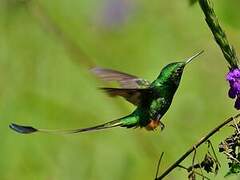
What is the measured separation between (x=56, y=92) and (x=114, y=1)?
2.83 ft

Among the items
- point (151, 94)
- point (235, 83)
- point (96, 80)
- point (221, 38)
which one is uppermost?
point (221, 38)

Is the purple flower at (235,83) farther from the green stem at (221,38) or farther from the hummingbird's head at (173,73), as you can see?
the hummingbird's head at (173,73)

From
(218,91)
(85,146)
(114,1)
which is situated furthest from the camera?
(114,1)

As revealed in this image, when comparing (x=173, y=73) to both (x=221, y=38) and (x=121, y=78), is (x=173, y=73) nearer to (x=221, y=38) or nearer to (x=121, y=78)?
(x=121, y=78)

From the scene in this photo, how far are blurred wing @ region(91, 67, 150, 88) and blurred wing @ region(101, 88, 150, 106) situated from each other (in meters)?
0.05

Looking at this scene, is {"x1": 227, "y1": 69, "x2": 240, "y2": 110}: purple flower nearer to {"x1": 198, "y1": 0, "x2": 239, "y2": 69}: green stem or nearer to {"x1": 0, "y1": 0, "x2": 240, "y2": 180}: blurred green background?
{"x1": 198, "y1": 0, "x2": 239, "y2": 69}: green stem

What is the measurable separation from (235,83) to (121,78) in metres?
0.64

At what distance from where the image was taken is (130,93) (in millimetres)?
2385

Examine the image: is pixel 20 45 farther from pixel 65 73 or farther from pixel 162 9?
pixel 162 9

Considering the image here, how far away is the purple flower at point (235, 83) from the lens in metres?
1.90

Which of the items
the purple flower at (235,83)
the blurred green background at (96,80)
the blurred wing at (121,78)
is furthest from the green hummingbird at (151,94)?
the blurred green background at (96,80)

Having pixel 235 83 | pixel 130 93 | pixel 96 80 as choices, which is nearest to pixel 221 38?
→ pixel 235 83

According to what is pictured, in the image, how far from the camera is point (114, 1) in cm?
521

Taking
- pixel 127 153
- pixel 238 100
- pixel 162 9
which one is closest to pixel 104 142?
pixel 127 153
